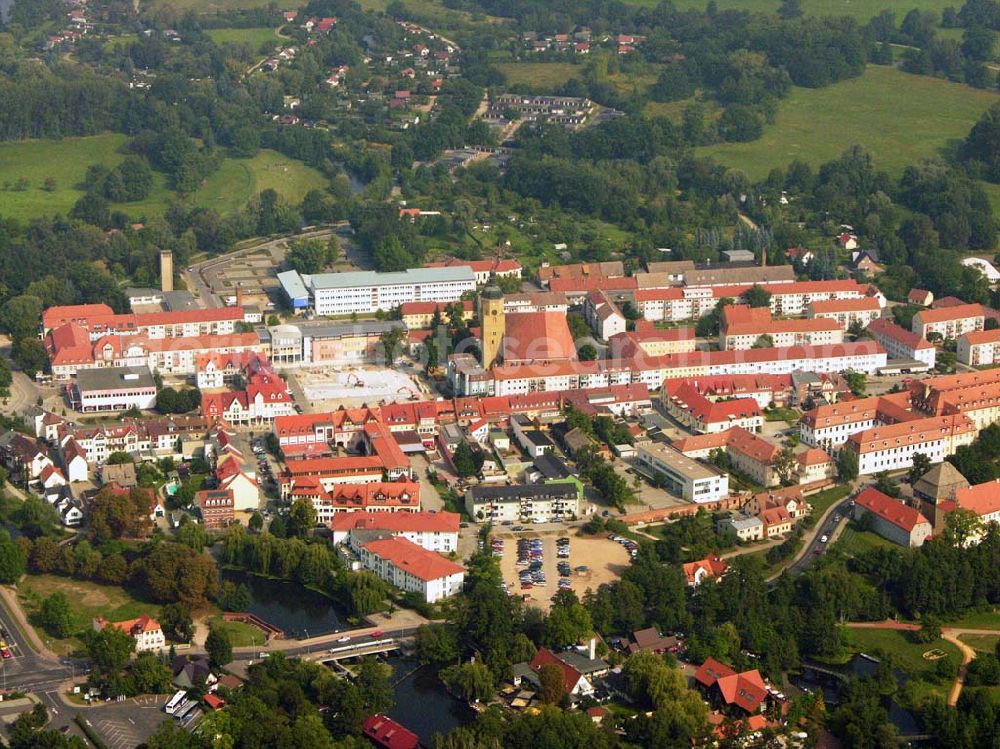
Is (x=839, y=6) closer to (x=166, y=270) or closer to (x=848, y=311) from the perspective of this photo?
(x=848, y=311)

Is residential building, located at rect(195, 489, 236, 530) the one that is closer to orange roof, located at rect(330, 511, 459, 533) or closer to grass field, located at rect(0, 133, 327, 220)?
orange roof, located at rect(330, 511, 459, 533)

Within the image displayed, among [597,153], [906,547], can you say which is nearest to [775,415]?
[906,547]

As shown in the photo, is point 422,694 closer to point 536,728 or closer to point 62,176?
point 536,728

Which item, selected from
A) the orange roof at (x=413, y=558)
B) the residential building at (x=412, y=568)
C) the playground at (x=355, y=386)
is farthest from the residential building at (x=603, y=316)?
the residential building at (x=412, y=568)

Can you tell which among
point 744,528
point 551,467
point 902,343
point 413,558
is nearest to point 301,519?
point 413,558

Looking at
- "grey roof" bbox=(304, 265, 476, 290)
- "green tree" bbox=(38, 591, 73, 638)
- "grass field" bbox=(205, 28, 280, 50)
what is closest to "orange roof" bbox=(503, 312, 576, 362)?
"grey roof" bbox=(304, 265, 476, 290)

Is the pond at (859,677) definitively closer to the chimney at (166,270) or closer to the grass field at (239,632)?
the grass field at (239,632)
